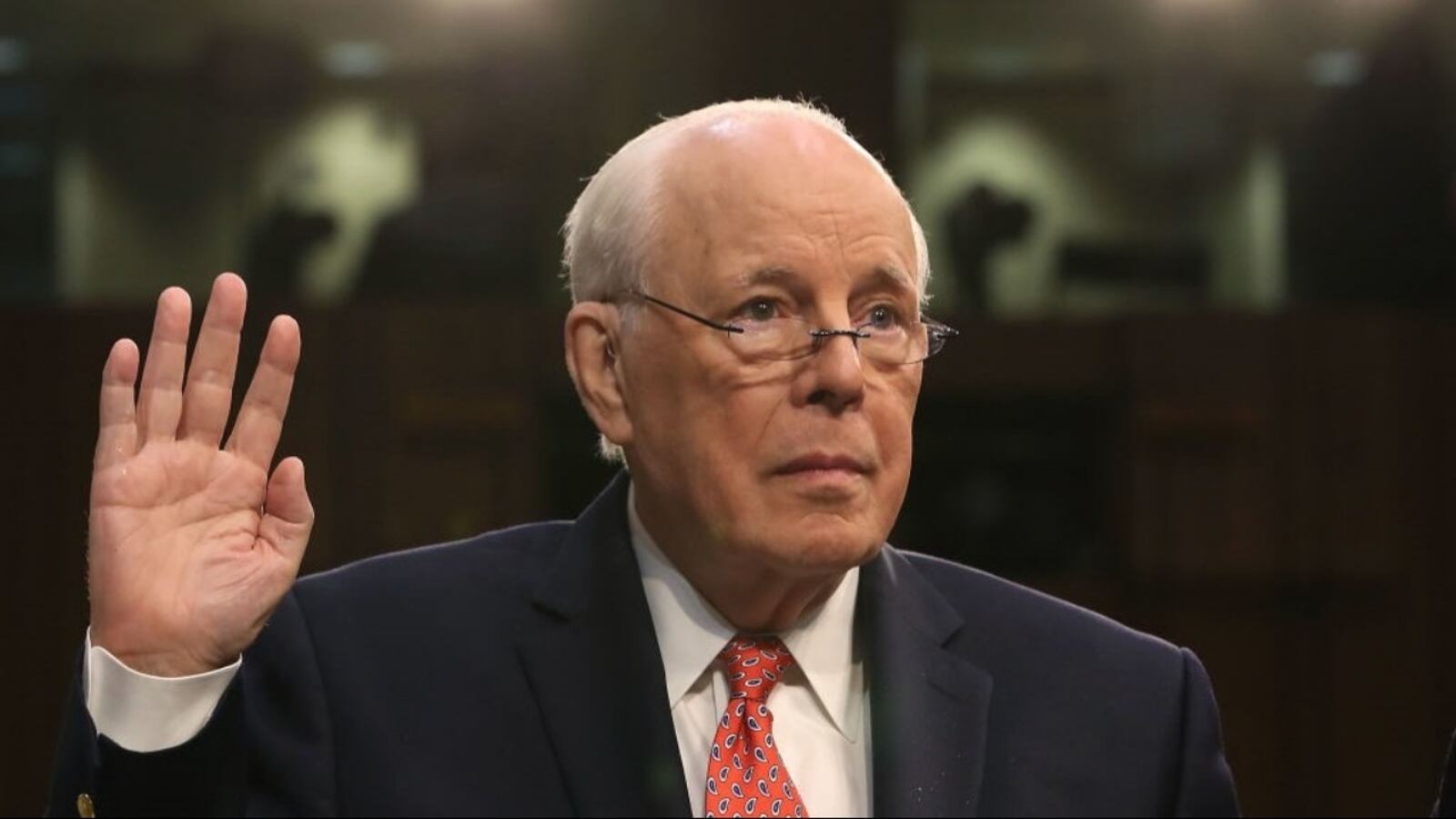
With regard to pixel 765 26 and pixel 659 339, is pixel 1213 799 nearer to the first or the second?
pixel 659 339

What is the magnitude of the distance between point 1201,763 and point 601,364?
829 millimetres

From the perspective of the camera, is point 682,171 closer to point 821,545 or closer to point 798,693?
point 821,545

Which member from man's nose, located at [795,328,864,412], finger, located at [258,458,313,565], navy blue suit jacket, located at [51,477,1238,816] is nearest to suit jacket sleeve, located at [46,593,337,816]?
navy blue suit jacket, located at [51,477,1238,816]

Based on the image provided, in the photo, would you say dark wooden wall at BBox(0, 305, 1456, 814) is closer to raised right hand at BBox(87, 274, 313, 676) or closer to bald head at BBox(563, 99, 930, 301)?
bald head at BBox(563, 99, 930, 301)

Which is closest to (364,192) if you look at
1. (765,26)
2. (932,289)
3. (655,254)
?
(765,26)

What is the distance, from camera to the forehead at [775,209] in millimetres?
2041

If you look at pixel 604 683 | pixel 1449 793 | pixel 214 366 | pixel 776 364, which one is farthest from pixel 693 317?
pixel 1449 793

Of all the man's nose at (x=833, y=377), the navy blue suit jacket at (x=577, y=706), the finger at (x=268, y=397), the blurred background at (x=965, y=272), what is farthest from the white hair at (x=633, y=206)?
the blurred background at (x=965, y=272)

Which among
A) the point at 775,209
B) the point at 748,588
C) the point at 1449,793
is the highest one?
the point at 775,209

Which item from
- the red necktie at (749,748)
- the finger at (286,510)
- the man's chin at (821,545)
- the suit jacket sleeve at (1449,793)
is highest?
the finger at (286,510)

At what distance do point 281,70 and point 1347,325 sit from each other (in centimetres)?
217

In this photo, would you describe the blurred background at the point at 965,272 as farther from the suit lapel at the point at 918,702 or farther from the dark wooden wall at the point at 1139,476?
the suit lapel at the point at 918,702

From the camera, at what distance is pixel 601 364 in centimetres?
220

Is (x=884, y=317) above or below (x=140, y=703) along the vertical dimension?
above
